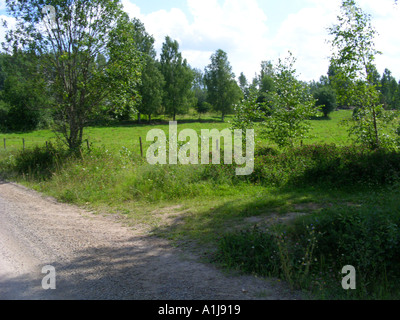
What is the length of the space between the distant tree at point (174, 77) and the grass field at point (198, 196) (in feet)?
134

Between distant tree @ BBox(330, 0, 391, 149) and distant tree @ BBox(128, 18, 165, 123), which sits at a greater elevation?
distant tree @ BBox(128, 18, 165, 123)

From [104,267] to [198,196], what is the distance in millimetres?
4800

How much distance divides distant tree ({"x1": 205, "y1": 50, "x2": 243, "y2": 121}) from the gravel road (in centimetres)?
5309

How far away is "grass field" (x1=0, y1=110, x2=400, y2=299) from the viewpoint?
6.89 m

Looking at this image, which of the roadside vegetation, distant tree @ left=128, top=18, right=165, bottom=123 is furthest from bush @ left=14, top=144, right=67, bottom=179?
distant tree @ left=128, top=18, right=165, bottom=123

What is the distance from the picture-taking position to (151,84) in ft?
157

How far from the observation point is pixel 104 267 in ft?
17.6

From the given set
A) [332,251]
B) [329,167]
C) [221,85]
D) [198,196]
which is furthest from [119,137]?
[221,85]

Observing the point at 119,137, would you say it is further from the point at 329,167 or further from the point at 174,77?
the point at 329,167

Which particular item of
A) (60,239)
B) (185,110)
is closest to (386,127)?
(60,239)

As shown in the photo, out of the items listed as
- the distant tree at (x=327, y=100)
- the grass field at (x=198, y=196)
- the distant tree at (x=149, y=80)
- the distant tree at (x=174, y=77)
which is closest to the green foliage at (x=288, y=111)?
the grass field at (x=198, y=196)

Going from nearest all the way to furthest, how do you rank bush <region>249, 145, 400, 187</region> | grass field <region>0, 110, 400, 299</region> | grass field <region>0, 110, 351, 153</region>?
grass field <region>0, 110, 400, 299</region>
bush <region>249, 145, 400, 187</region>
grass field <region>0, 110, 351, 153</region>

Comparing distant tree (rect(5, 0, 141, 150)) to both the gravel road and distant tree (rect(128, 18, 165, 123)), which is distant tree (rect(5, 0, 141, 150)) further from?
distant tree (rect(128, 18, 165, 123))
